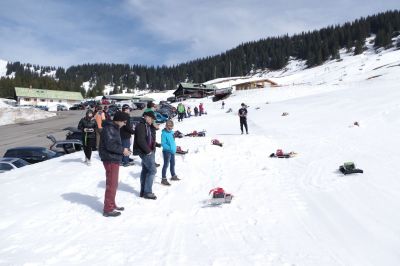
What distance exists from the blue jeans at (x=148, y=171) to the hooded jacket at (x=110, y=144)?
1156 millimetres

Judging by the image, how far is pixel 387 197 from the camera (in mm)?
8281

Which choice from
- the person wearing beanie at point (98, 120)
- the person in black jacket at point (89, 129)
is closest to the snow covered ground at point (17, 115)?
the person wearing beanie at point (98, 120)

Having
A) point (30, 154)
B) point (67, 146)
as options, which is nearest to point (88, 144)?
point (30, 154)

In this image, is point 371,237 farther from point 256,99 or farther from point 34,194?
point 256,99

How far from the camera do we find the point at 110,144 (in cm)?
729

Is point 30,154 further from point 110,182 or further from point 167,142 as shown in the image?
point 110,182

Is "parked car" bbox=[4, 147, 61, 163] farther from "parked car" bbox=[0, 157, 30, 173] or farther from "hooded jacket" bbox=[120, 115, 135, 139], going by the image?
"hooded jacket" bbox=[120, 115, 135, 139]

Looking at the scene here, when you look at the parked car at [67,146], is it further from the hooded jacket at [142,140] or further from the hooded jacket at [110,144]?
the hooded jacket at [110,144]

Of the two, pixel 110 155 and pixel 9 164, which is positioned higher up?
pixel 110 155

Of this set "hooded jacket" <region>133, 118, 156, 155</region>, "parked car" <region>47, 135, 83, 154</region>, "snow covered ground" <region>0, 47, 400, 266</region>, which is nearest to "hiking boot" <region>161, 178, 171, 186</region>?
"snow covered ground" <region>0, 47, 400, 266</region>

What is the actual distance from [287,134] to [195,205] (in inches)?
525

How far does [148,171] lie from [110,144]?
156cm

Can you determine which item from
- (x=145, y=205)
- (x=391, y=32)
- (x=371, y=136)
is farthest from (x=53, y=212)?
(x=391, y=32)

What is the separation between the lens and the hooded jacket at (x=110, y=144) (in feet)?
23.9
